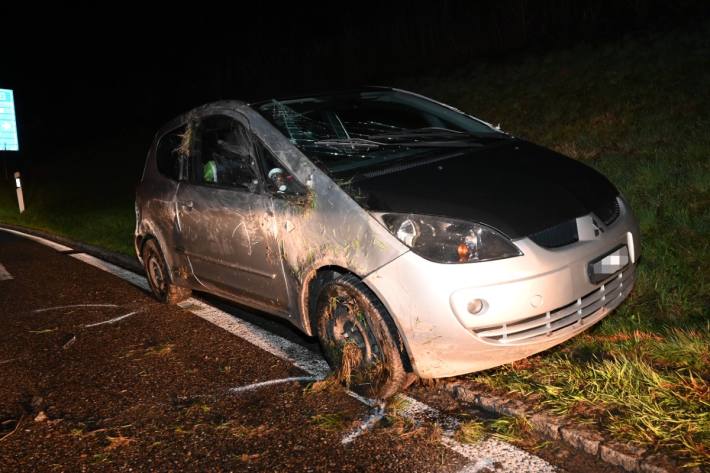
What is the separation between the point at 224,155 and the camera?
4488 mm

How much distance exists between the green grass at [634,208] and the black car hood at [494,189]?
0.77 m

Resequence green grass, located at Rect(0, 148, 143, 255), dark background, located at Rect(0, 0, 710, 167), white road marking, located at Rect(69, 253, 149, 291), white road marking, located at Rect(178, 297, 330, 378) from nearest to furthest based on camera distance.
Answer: white road marking, located at Rect(178, 297, 330, 378), white road marking, located at Rect(69, 253, 149, 291), green grass, located at Rect(0, 148, 143, 255), dark background, located at Rect(0, 0, 710, 167)

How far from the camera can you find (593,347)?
3.77 meters

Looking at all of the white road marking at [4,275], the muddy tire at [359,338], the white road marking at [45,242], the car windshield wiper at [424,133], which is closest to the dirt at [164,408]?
the muddy tire at [359,338]

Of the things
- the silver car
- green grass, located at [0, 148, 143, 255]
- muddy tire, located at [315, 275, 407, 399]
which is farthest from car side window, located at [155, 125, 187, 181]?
green grass, located at [0, 148, 143, 255]

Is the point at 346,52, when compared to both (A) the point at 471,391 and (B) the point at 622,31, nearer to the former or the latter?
(B) the point at 622,31

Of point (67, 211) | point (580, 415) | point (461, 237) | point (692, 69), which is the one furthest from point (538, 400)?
point (67, 211)

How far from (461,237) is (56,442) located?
87.9 inches

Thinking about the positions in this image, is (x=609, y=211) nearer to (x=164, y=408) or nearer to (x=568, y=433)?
(x=568, y=433)

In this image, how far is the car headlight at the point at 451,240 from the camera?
10.5 feet

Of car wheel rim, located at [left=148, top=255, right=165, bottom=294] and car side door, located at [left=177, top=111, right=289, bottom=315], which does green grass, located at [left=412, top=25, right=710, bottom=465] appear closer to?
car side door, located at [left=177, top=111, right=289, bottom=315]

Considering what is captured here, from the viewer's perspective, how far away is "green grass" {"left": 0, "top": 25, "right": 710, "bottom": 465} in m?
3.07

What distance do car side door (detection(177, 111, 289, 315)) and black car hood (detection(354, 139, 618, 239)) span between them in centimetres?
75

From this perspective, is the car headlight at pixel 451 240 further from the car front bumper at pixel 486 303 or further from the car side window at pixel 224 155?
the car side window at pixel 224 155
